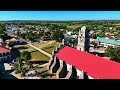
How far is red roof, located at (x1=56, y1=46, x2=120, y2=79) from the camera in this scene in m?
6.72

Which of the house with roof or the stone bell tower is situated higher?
the stone bell tower

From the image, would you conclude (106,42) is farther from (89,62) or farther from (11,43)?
(11,43)

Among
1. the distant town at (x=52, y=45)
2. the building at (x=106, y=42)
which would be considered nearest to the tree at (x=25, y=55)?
the distant town at (x=52, y=45)

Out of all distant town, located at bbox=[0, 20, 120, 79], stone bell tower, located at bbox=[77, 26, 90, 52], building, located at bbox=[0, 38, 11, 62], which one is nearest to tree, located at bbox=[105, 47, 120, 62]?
distant town, located at bbox=[0, 20, 120, 79]

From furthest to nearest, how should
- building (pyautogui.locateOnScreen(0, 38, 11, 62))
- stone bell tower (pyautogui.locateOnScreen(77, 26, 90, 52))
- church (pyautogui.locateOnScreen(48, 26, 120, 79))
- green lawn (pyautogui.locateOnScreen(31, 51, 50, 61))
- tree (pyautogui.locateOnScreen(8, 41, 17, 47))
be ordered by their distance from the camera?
stone bell tower (pyautogui.locateOnScreen(77, 26, 90, 52)) < church (pyautogui.locateOnScreen(48, 26, 120, 79)) < green lawn (pyautogui.locateOnScreen(31, 51, 50, 61)) < tree (pyautogui.locateOnScreen(8, 41, 17, 47)) < building (pyautogui.locateOnScreen(0, 38, 11, 62))

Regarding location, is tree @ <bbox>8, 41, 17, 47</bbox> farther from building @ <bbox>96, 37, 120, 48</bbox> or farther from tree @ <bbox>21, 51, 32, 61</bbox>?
building @ <bbox>96, 37, 120, 48</bbox>

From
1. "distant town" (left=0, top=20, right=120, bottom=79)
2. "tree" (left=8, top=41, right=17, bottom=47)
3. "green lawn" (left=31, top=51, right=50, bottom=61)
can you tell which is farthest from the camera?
"green lawn" (left=31, top=51, right=50, bottom=61)

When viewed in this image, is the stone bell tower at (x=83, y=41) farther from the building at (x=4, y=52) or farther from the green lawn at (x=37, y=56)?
the building at (x=4, y=52)

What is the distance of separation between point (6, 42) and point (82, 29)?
82.0 inches

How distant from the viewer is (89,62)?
770 centimetres

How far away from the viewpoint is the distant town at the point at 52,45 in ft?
19.2

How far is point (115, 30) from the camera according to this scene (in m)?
6.20

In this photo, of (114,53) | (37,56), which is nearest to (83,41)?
(114,53)

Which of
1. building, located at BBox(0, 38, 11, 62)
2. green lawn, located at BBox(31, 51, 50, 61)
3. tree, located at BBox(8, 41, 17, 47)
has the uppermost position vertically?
tree, located at BBox(8, 41, 17, 47)
